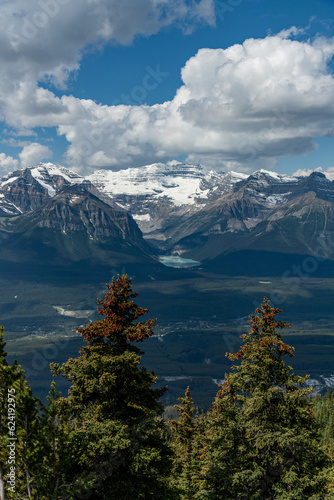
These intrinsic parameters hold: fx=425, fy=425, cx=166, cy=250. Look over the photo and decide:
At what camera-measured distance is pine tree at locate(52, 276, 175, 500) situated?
22688mm

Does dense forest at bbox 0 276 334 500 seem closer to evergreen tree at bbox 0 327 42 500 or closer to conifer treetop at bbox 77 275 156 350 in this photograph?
conifer treetop at bbox 77 275 156 350

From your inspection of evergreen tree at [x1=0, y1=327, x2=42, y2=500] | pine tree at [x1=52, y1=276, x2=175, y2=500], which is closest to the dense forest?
pine tree at [x1=52, y1=276, x2=175, y2=500]

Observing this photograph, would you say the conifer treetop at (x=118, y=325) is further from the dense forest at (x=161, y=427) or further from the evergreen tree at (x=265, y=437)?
the evergreen tree at (x=265, y=437)

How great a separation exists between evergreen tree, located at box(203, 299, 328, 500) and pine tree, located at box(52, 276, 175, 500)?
3764 mm

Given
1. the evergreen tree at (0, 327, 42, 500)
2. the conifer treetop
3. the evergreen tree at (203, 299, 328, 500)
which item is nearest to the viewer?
the evergreen tree at (0, 327, 42, 500)

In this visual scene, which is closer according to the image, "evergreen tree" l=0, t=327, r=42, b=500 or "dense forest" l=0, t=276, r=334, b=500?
"evergreen tree" l=0, t=327, r=42, b=500

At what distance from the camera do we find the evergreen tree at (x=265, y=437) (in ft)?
79.6

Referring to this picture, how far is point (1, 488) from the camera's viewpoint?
683 inches

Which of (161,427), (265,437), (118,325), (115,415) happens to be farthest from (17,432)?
(265,437)

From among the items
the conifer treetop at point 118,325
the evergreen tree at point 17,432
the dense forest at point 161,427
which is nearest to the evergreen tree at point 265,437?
the dense forest at point 161,427

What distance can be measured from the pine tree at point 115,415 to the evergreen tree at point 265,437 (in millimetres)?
3764

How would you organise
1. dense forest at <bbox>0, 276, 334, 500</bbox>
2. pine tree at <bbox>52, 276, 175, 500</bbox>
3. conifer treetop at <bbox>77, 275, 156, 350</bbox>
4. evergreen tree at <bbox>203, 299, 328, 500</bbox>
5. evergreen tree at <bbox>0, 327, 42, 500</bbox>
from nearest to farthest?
evergreen tree at <bbox>0, 327, 42, 500</bbox> < pine tree at <bbox>52, 276, 175, 500</bbox> < dense forest at <bbox>0, 276, 334, 500</bbox> < evergreen tree at <bbox>203, 299, 328, 500</bbox> < conifer treetop at <bbox>77, 275, 156, 350</bbox>

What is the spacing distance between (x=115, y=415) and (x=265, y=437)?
8.67 meters

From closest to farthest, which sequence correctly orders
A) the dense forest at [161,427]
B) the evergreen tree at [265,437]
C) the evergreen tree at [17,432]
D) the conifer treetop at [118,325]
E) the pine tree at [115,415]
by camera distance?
the evergreen tree at [17,432] → the pine tree at [115,415] → the dense forest at [161,427] → the evergreen tree at [265,437] → the conifer treetop at [118,325]
